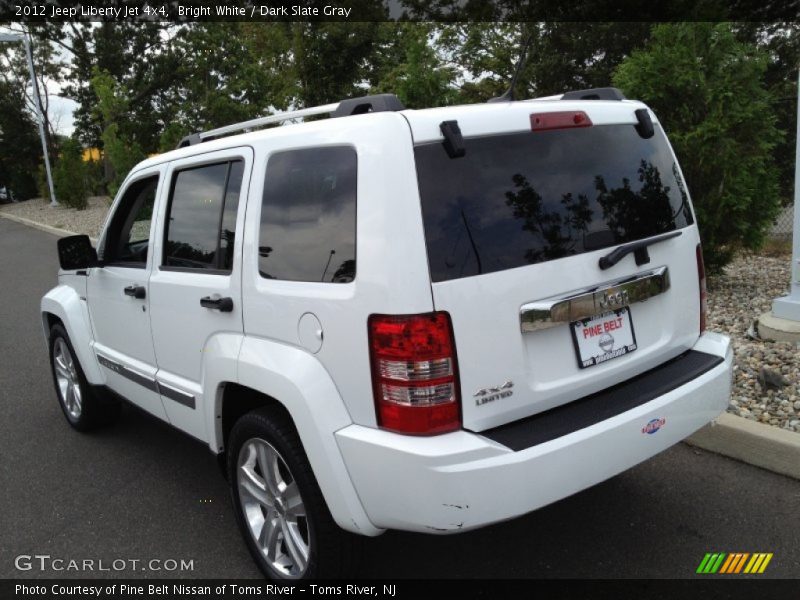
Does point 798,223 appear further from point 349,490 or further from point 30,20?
point 30,20

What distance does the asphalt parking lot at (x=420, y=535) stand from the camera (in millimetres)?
2973

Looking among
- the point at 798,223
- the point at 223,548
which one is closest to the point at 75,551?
the point at 223,548

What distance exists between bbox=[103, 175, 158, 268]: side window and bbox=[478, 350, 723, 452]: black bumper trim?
239cm

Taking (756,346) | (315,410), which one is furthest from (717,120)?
(315,410)

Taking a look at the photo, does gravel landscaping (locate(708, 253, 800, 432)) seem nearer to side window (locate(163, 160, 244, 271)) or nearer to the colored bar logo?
the colored bar logo

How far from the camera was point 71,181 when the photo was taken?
87.9 ft

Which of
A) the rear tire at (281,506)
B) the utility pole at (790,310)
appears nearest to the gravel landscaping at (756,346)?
the utility pole at (790,310)

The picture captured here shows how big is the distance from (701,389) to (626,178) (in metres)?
0.93

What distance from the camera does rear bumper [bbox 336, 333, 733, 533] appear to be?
214cm

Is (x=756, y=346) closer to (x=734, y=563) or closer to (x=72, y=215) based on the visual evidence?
(x=734, y=563)

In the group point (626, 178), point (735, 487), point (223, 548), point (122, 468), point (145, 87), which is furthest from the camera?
point (145, 87)

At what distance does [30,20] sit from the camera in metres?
32.0

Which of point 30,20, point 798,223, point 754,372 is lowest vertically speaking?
point 754,372

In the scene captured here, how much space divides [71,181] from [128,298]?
2635 centimetres
